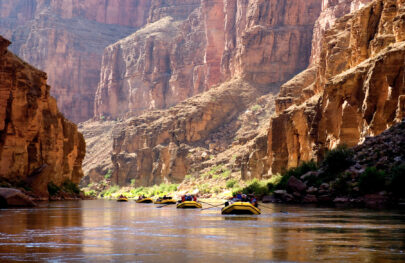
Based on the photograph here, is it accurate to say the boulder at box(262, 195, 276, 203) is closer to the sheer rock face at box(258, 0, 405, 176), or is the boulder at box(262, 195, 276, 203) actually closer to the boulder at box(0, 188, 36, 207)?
the sheer rock face at box(258, 0, 405, 176)

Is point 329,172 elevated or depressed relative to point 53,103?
depressed

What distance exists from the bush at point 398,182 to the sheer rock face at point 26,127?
3963 cm

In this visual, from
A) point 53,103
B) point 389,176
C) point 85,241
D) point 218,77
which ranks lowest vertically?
point 85,241

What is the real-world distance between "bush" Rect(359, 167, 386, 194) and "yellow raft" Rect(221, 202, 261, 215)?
1178cm

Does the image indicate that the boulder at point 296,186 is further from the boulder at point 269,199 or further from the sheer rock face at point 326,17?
the sheer rock face at point 326,17

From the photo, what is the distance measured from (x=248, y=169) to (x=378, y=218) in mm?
71767

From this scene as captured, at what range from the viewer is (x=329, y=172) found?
54250 mm

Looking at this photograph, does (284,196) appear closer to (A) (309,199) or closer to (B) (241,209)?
(A) (309,199)

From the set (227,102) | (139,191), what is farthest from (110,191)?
(227,102)

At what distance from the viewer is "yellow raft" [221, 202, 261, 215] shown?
3706cm

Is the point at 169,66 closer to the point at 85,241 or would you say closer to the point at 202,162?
the point at 202,162

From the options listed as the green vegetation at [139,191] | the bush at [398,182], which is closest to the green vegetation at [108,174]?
the green vegetation at [139,191]

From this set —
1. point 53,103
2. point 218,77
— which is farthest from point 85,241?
point 218,77

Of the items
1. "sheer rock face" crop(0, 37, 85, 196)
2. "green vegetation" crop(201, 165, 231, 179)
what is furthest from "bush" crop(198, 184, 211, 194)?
"sheer rock face" crop(0, 37, 85, 196)
